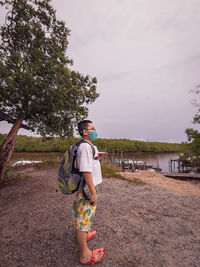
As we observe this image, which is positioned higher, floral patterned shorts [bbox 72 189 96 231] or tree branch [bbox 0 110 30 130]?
tree branch [bbox 0 110 30 130]

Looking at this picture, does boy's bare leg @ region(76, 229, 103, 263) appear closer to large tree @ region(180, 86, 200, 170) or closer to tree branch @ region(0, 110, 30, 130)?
tree branch @ region(0, 110, 30, 130)

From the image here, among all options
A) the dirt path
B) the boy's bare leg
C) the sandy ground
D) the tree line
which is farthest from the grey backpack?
the tree line

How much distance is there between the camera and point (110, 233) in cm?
303

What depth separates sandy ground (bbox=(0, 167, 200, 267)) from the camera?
2344mm

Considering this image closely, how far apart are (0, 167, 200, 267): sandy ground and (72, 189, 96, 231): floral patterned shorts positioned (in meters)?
0.70

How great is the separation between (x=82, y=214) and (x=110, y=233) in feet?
4.61

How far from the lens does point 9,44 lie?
6637 millimetres

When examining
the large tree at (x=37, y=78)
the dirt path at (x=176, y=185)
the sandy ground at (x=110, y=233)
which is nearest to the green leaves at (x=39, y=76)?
the large tree at (x=37, y=78)

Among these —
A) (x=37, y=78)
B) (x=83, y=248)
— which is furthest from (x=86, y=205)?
(x=37, y=78)

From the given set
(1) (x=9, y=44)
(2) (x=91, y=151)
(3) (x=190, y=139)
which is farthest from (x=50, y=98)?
(3) (x=190, y=139)

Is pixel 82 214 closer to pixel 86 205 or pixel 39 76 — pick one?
pixel 86 205

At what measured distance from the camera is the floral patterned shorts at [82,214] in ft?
6.81

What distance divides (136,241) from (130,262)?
0.56 metres

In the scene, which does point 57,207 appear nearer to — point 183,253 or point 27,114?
point 183,253
